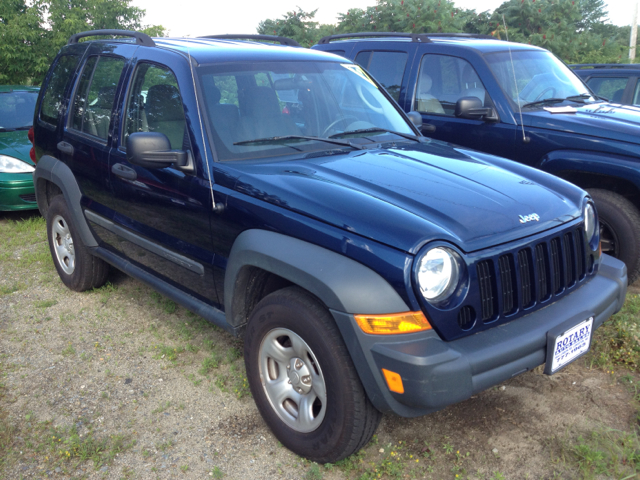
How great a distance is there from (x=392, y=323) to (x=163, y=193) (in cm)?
171

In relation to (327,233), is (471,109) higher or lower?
higher

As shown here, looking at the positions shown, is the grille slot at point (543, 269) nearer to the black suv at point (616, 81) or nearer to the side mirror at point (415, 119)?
the side mirror at point (415, 119)

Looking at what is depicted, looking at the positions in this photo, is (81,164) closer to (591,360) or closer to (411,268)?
(411,268)

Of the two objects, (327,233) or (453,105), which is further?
(453,105)

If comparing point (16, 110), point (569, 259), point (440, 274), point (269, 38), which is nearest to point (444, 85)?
point (269, 38)

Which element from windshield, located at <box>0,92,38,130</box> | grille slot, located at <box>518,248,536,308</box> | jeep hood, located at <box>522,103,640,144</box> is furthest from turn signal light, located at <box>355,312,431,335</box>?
windshield, located at <box>0,92,38,130</box>

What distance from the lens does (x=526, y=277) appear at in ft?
8.46

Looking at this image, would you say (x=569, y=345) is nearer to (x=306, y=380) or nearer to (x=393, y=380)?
Result: (x=393, y=380)

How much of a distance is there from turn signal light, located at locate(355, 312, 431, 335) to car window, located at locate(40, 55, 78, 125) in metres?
3.43

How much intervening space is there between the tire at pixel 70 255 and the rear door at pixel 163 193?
2.49 feet

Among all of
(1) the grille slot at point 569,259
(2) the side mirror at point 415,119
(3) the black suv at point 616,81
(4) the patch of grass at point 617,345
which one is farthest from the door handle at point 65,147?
(3) the black suv at point 616,81

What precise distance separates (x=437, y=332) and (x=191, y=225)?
1.54 m

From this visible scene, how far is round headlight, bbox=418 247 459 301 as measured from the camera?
7.66 feet

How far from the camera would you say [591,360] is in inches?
140
